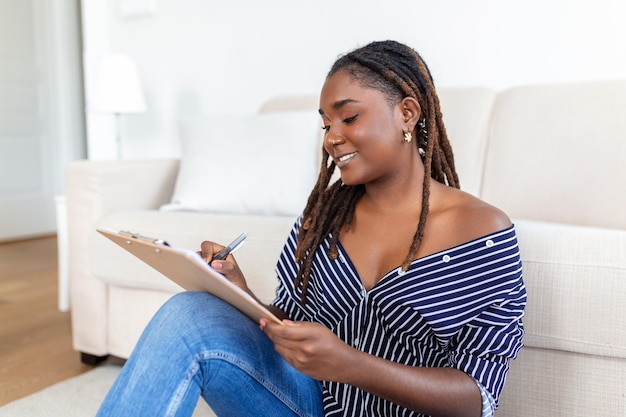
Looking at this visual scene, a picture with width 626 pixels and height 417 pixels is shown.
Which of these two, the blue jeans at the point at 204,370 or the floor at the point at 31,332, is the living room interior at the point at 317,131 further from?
the blue jeans at the point at 204,370

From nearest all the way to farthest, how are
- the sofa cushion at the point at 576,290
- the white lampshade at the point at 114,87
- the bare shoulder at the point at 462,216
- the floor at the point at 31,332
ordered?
the bare shoulder at the point at 462,216, the sofa cushion at the point at 576,290, the floor at the point at 31,332, the white lampshade at the point at 114,87

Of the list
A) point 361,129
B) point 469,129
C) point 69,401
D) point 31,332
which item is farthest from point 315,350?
point 31,332

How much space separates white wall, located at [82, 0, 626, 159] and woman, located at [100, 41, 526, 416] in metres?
1.09

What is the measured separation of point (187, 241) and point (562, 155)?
0.94m

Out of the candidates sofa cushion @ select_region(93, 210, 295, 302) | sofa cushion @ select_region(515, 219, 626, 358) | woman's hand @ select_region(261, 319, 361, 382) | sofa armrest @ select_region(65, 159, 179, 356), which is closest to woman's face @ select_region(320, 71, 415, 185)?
woman's hand @ select_region(261, 319, 361, 382)

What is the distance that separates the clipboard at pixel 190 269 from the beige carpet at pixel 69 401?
0.67 meters

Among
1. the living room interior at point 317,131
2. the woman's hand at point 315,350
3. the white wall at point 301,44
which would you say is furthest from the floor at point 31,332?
the woman's hand at point 315,350

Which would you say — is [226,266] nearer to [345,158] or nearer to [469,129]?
[345,158]

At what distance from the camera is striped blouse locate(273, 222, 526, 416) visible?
0.75 meters

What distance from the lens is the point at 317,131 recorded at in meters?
1.80

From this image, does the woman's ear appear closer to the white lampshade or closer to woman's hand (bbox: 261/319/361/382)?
woman's hand (bbox: 261/319/361/382)

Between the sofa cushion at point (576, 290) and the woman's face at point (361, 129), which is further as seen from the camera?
the sofa cushion at point (576, 290)

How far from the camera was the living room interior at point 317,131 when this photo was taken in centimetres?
102

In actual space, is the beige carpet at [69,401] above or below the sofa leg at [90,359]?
above
